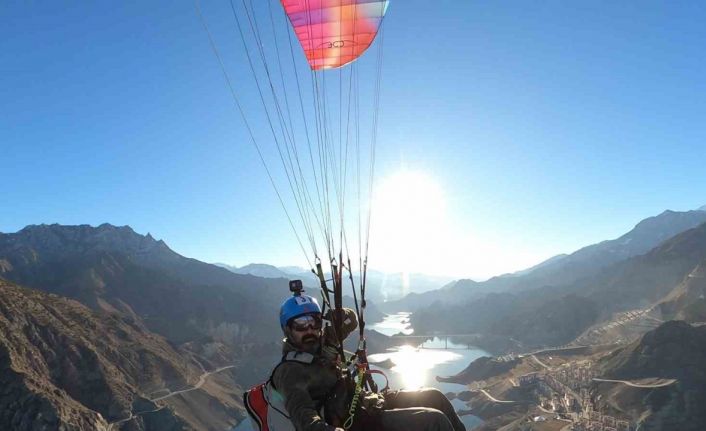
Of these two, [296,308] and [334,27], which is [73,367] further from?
[296,308]

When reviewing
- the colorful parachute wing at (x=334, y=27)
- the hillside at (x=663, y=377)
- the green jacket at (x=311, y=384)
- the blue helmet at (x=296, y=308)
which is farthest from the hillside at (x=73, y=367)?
→ the hillside at (x=663, y=377)

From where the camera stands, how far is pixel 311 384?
712 cm

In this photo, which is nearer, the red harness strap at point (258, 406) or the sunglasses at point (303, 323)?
the red harness strap at point (258, 406)

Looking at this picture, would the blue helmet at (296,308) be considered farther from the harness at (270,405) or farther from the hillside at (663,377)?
the hillside at (663,377)

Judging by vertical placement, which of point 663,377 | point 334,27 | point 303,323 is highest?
point 334,27

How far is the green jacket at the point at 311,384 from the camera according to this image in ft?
21.3

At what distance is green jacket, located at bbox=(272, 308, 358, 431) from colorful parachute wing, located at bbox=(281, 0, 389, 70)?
12037 mm

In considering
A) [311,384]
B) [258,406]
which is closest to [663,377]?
[311,384]

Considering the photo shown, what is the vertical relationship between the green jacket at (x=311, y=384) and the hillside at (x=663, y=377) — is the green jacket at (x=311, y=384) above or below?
above

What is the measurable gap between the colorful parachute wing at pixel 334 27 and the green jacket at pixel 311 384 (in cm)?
1204

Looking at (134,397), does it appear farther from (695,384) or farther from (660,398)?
(695,384)

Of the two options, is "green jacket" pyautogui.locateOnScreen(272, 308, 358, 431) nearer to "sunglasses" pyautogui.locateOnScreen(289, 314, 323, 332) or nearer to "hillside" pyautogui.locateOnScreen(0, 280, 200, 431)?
"sunglasses" pyautogui.locateOnScreen(289, 314, 323, 332)

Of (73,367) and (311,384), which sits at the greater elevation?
(311,384)

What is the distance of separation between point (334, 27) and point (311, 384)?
13122 mm
